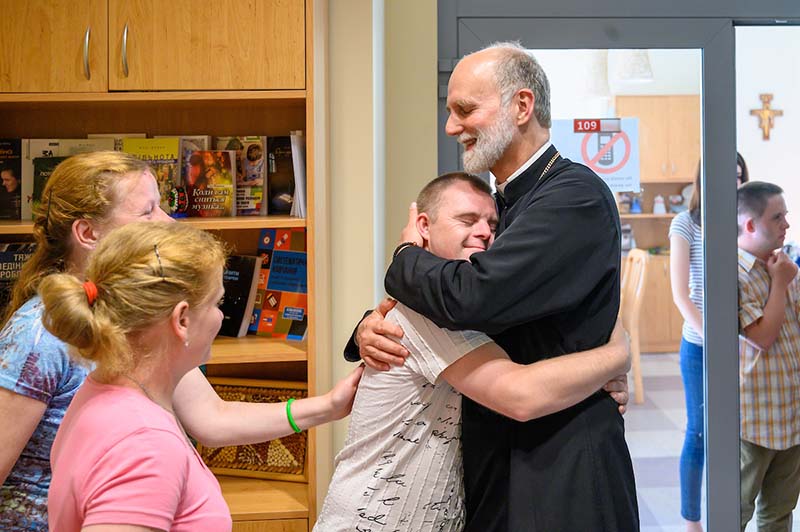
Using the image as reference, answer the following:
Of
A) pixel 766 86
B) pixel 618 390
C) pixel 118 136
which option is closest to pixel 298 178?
pixel 118 136

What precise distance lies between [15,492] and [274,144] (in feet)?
4.54

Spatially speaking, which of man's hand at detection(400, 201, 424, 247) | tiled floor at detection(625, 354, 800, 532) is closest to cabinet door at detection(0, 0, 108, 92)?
man's hand at detection(400, 201, 424, 247)

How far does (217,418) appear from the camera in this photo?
6.07 feet

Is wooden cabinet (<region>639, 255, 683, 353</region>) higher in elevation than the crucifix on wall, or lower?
lower

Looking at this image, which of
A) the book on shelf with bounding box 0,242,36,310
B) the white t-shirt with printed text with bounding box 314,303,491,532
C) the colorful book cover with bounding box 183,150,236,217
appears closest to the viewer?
the white t-shirt with printed text with bounding box 314,303,491,532

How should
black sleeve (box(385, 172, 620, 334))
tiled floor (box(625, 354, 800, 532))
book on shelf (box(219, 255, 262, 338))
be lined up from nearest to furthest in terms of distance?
black sleeve (box(385, 172, 620, 334)), book on shelf (box(219, 255, 262, 338)), tiled floor (box(625, 354, 800, 532))

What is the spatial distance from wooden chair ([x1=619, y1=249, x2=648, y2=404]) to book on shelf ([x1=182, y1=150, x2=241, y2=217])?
5.08ft

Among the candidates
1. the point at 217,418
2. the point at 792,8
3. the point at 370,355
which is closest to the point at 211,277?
the point at 370,355

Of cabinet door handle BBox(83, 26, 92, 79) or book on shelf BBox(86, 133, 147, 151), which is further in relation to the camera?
book on shelf BBox(86, 133, 147, 151)

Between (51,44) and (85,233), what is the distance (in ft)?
3.01

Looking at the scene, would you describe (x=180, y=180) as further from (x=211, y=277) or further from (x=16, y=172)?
(x=211, y=277)

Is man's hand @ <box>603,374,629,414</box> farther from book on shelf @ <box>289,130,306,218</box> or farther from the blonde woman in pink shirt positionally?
book on shelf @ <box>289,130,306,218</box>

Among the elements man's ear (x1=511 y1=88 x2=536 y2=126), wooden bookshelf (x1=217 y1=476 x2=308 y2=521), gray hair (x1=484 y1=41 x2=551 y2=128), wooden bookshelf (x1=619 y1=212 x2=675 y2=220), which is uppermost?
gray hair (x1=484 y1=41 x2=551 y2=128)

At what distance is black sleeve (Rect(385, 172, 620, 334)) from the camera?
154cm
